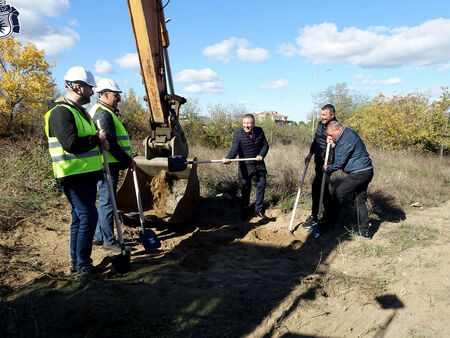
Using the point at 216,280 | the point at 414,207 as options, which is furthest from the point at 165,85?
the point at 414,207

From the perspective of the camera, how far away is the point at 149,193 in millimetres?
5125

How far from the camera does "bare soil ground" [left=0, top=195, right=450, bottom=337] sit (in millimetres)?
2402

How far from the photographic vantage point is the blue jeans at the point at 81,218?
2994 mm

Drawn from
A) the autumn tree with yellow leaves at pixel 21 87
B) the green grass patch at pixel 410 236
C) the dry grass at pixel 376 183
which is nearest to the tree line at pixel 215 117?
the autumn tree with yellow leaves at pixel 21 87

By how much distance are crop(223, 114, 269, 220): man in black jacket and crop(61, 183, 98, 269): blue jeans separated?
2.59 metres

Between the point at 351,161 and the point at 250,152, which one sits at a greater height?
the point at 250,152

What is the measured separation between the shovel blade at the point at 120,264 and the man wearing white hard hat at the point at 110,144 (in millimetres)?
684

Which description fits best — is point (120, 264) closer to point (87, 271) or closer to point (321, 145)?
point (87, 271)

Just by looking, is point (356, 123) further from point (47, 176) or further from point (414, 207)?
point (47, 176)

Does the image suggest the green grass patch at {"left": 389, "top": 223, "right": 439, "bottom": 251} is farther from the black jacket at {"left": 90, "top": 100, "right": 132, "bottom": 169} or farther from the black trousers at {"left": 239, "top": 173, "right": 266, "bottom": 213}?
the black jacket at {"left": 90, "top": 100, "right": 132, "bottom": 169}

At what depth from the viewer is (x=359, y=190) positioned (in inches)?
177

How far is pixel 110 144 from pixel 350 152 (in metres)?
3.19

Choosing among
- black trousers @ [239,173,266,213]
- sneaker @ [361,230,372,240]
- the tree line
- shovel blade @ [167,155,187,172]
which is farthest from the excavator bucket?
the tree line

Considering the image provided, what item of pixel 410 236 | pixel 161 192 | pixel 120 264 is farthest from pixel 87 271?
pixel 410 236
